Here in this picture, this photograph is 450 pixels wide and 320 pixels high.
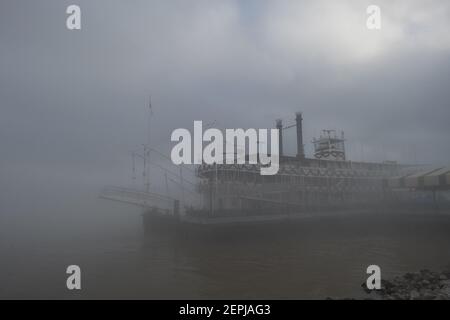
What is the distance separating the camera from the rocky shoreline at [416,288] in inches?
566

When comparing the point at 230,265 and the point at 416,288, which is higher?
the point at 416,288

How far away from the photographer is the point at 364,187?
68.2 m

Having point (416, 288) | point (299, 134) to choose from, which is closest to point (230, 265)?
point (416, 288)

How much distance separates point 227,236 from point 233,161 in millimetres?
14777

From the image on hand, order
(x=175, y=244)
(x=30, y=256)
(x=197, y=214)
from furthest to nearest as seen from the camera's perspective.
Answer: (x=197, y=214), (x=175, y=244), (x=30, y=256)

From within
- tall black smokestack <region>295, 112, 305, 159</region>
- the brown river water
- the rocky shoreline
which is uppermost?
tall black smokestack <region>295, 112, 305, 159</region>

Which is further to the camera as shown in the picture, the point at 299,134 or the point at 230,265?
the point at 299,134

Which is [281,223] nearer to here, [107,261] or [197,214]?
[197,214]

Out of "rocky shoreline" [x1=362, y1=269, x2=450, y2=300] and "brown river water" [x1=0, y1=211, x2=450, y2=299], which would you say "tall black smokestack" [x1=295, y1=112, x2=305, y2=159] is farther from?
"rocky shoreline" [x1=362, y1=269, x2=450, y2=300]

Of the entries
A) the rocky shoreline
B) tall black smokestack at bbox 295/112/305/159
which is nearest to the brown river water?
the rocky shoreline

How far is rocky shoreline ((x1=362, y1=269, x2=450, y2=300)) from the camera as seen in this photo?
14.4 metres

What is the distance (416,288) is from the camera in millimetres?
16000

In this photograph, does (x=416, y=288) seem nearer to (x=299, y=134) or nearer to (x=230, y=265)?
(x=230, y=265)
